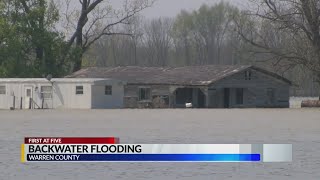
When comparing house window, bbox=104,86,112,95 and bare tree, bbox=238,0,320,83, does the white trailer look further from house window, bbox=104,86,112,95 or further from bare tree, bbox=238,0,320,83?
bare tree, bbox=238,0,320,83

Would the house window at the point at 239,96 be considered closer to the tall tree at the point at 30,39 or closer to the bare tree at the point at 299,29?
the bare tree at the point at 299,29

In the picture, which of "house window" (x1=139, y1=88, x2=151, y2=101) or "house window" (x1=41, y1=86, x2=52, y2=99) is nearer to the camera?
"house window" (x1=41, y1=86, x2=52, y2=99)

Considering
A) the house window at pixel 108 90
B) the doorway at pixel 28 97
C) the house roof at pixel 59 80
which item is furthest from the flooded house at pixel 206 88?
the doorway at pixel 28 97

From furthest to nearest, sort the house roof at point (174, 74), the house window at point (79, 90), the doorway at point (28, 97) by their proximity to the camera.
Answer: the house roof at point (174, 74) < the doorway at point (28, 97) < the house window at point (79, 90)

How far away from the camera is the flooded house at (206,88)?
6247cm

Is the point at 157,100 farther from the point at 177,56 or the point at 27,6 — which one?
the point at 177,56

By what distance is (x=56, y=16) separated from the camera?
7225cm

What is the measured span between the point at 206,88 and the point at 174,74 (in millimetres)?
5134

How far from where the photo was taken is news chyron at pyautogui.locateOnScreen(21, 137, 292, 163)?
1590cm

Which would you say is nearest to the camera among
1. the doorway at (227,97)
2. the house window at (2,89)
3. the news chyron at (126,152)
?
the news chyron at (126,152)

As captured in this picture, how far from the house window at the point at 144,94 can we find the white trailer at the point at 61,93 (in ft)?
19.2

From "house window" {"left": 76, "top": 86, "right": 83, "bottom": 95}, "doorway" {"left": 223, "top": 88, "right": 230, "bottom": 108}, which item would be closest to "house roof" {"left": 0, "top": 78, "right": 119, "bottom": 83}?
"house window" {"left": 76, "top": 86, "right": 83, "bottom": 95}

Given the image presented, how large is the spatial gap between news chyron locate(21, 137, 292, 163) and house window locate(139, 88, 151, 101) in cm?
4595

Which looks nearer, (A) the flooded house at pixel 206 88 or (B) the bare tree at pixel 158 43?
(A) the flooded house at pixel 206 88
